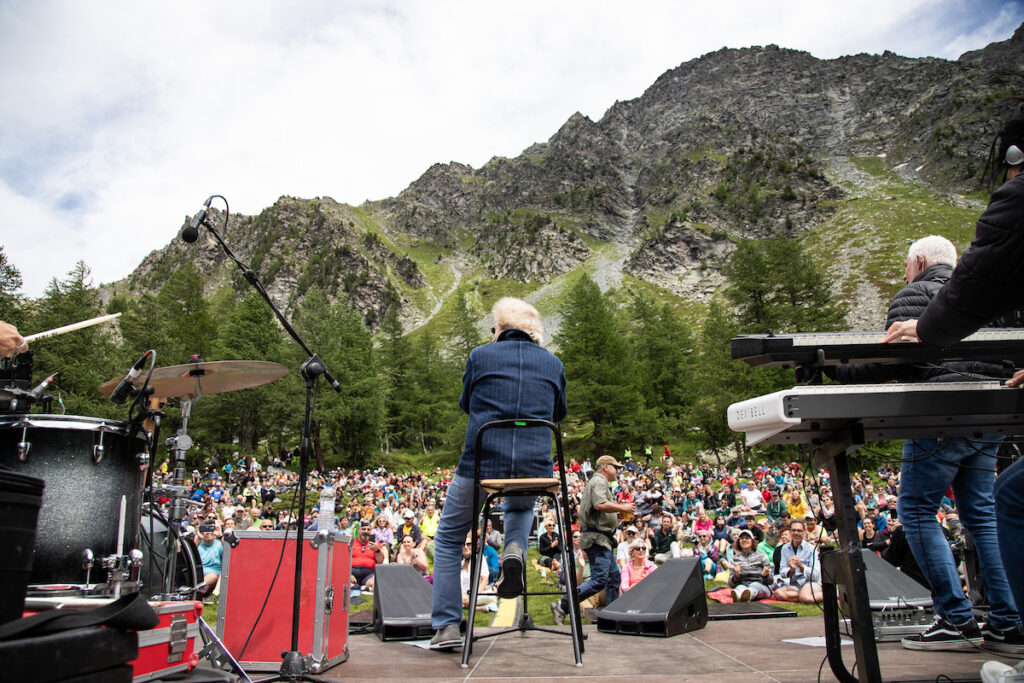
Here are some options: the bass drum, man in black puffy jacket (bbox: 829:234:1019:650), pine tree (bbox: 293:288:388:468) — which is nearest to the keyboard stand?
man in black puffy jacket (bbox: 829:234:1019:650)

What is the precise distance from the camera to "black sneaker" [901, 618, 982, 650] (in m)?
2.97

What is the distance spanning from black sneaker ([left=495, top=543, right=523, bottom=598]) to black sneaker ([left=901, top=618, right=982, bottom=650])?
203 centimetres

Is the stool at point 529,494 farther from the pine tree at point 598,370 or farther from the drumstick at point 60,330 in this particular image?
the pine tree at point 598,370

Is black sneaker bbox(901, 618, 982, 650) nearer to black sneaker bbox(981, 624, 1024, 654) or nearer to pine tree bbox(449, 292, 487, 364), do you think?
black sneaker bbox(981, 624, 1024, 654)

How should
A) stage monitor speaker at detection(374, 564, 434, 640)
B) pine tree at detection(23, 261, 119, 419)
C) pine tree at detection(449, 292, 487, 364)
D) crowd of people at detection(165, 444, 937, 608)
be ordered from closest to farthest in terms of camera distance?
stage monitor speaker at detection(374, 564, 434, 640)
crowd of people at detection(165, 444, 937, 608)
pine tree at detection(23, 261, 119, 419)
pine tree at detection(449, 292, 487, 364)

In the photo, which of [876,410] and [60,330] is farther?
[60,330]

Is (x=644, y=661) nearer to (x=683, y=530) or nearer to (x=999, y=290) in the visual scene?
(x=999, y=290)

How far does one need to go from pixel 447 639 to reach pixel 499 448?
1.10 meters

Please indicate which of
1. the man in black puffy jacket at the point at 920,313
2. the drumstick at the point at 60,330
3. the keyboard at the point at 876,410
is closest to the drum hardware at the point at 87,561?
the drumstick at the point at 60,330

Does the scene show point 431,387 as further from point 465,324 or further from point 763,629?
point 763,629

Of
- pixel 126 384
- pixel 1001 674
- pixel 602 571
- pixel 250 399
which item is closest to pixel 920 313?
A: pixel 1001 674

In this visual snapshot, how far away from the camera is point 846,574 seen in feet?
6.72

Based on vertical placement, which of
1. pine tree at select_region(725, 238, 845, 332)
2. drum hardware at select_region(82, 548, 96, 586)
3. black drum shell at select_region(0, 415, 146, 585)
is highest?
pine tree at select_region(725, 238, 845, 332)

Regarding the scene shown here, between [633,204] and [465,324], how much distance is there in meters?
79.1
